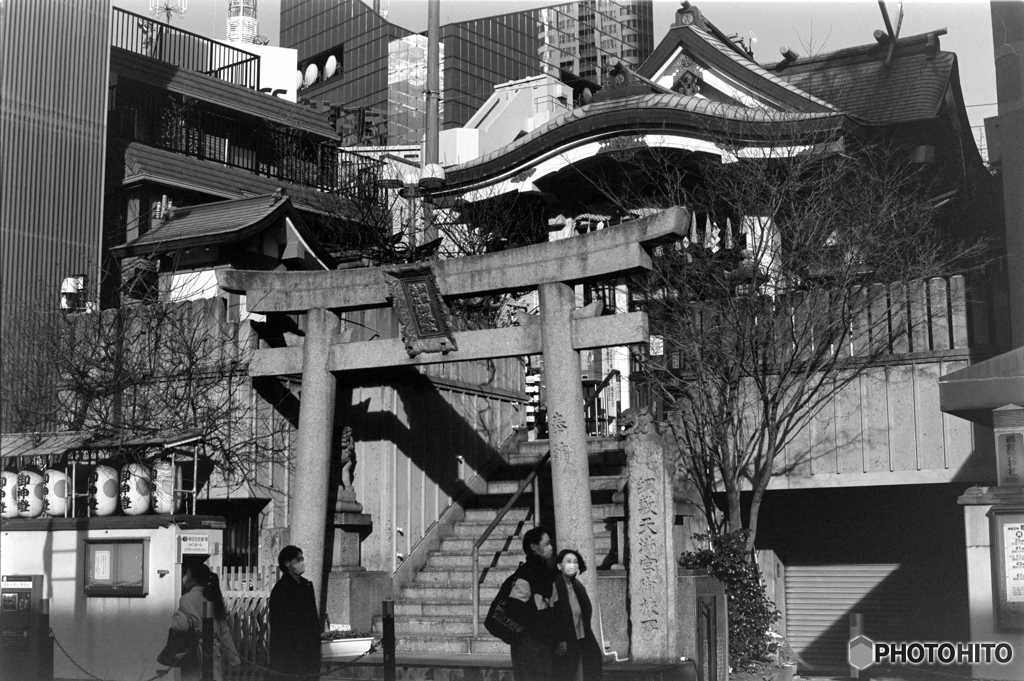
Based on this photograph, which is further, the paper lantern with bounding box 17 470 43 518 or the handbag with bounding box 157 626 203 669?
the paper lantern with bounding box 17 470 43 518

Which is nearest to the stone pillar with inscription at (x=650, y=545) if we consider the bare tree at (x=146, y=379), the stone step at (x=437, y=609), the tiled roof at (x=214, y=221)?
the stone step at (x=437, y=609)

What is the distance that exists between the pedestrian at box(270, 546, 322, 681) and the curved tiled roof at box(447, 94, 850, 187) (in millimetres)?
10977

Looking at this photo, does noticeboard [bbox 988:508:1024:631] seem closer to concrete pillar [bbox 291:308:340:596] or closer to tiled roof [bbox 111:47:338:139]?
concrete pillar [bbox 291:308:340:596]

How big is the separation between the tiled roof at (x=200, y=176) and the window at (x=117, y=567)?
51.0 ft

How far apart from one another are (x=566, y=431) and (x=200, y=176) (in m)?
18.3

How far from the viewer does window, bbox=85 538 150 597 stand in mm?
13312

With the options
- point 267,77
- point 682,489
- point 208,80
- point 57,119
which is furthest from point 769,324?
point 267,77

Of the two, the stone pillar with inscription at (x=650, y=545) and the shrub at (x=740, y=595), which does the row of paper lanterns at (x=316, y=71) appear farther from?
the stone pillar with inscription at (x=650, y=545)

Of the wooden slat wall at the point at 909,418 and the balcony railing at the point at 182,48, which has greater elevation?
the balcony railing at the point at 182,48

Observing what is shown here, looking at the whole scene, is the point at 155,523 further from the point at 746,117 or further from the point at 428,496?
the point at 746,117

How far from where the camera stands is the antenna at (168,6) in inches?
1496

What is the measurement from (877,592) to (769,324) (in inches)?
211

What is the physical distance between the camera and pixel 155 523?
13.2 metres

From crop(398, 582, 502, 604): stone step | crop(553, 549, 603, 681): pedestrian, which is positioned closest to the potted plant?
crop(398, 582, 502, 604): stone step
